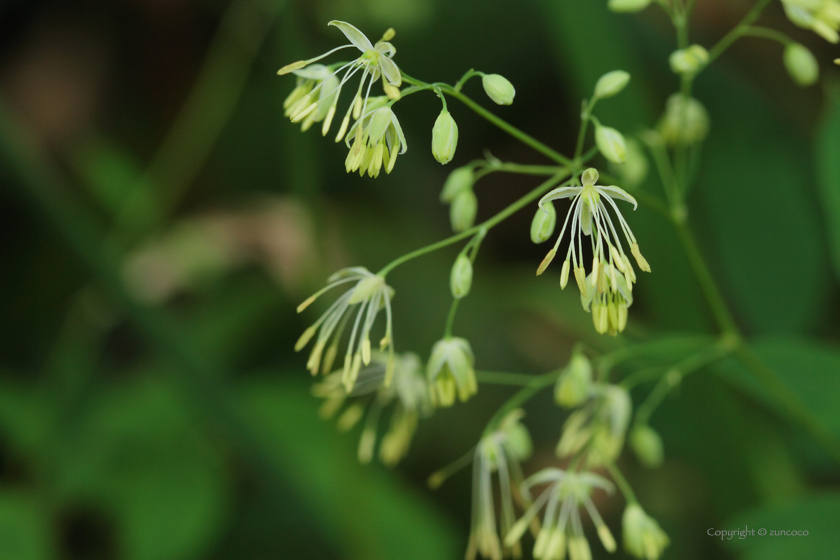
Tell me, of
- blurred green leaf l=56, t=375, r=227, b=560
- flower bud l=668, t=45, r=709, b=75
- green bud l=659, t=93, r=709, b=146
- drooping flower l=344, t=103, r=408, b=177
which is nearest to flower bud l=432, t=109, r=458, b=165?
drooping flower l=344, t=103, r=408, b=177

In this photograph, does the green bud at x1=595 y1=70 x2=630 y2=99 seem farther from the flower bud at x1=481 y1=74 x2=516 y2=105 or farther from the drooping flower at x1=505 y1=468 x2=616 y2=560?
the drooping flower at x1=505 y1=468 x2=616 y2=560

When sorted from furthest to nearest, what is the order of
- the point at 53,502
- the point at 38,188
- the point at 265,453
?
the point at 53,502 < the point at 265,453 < the point at 38,188

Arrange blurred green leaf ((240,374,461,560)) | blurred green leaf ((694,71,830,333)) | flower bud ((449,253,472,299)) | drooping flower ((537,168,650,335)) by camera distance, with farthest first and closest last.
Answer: blurred green leaf ((694,71,830,333)), blurred green leaf ((240,374,461,560)), flower bud ((449,253,472,299)), drooping flower ((537,168,650,335))

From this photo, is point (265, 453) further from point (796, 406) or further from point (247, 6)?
point (247, 6)

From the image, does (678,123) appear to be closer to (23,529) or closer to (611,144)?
(611,144)

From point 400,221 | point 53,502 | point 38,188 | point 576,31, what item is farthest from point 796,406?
point 53,502

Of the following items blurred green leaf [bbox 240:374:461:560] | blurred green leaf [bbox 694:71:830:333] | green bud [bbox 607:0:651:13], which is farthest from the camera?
blurred green leaf [bbox 694:71:830:333]

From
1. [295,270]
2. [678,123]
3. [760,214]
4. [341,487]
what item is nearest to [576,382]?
[678,123]

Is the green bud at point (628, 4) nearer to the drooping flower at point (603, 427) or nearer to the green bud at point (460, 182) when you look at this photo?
the green bud at point (460, 182)
